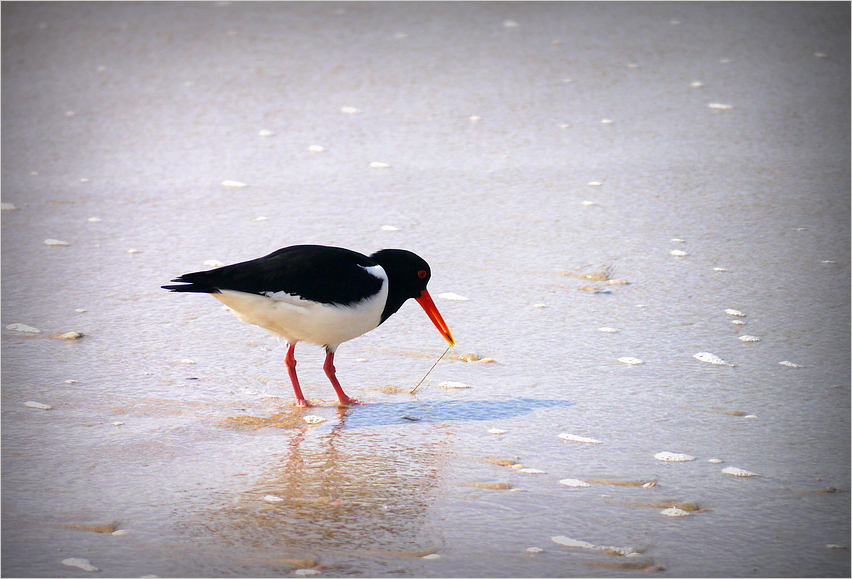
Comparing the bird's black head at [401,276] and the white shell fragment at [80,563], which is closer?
the white shell fragment at [80,563]

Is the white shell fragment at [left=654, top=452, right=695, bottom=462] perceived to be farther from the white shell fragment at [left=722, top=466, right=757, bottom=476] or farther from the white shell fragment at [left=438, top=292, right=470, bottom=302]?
the white shell fragment at [left=438, top=292, right=470, bottom=302]

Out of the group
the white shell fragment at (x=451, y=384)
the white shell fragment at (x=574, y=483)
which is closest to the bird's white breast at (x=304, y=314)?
the white shell fragment at (x=451, y=384)

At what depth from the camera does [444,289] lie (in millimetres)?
5117

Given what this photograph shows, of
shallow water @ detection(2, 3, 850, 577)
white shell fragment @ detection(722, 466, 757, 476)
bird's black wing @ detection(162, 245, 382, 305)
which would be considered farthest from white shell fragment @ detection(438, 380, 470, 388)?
white shell fragment @ detection(722, 466, 757, 476)

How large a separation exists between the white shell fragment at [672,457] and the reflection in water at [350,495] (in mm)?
607

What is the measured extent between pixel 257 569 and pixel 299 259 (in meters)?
1.56

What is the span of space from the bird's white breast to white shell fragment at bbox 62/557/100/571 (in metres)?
1.33

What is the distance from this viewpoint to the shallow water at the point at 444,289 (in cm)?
300

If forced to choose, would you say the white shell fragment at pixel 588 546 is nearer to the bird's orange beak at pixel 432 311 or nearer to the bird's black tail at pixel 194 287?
the bird's orange beak at pixel 432 311

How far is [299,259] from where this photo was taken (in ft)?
12.8

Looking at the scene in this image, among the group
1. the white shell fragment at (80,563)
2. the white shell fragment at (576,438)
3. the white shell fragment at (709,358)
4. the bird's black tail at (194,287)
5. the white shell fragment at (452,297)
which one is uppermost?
the bird's black tail at (194,287)

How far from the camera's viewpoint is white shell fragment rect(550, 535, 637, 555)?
9.29 ft

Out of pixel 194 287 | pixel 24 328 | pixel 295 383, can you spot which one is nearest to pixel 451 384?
pixel 295 383

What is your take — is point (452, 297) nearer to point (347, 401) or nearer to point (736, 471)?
point (347, 401)
